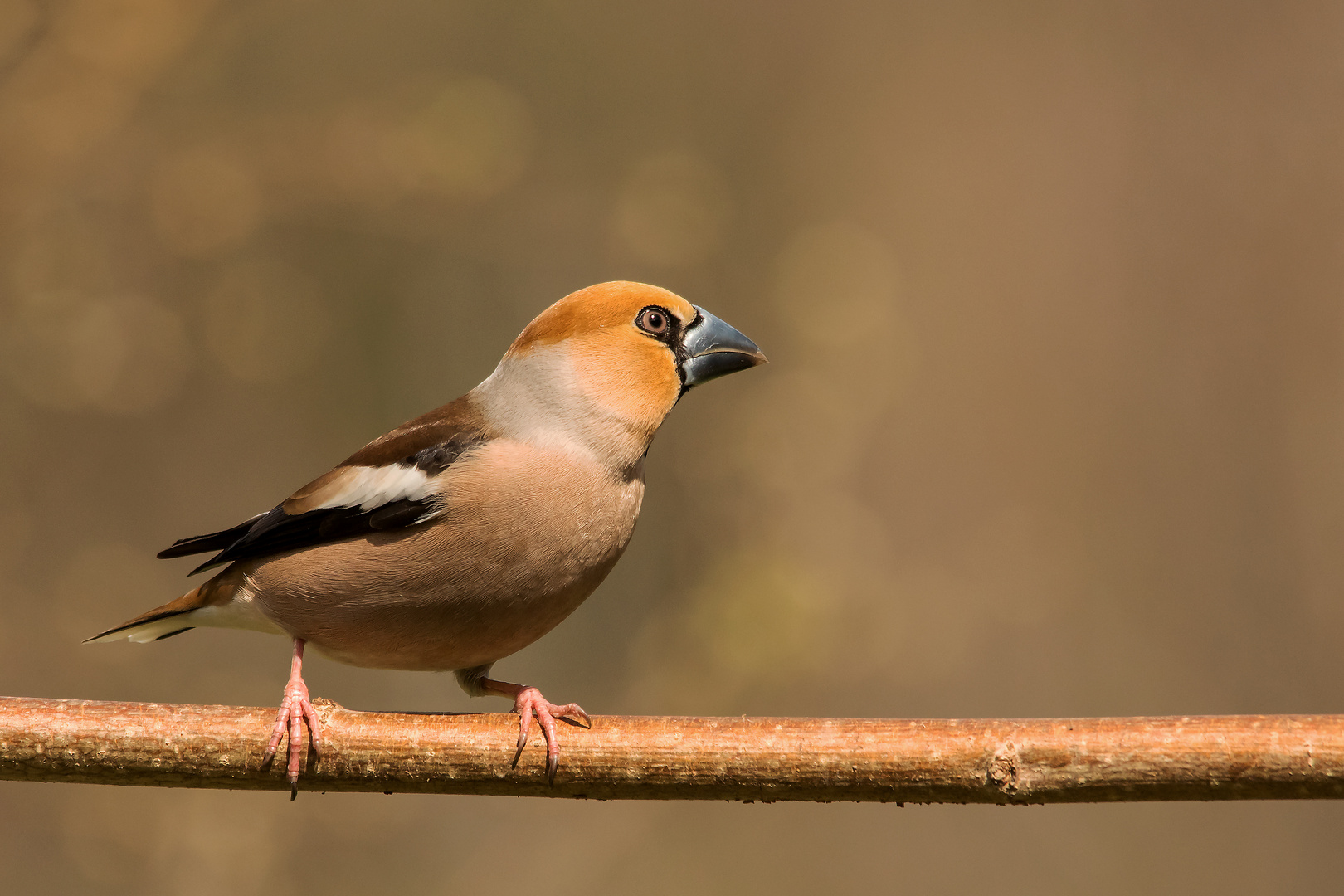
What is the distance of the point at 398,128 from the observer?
4.88 m

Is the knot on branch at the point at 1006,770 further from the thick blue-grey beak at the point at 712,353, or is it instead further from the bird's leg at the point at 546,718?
the thick blue-grey beak at the point at 712,353

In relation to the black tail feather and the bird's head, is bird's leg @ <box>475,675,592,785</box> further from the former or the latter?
the black tail feather

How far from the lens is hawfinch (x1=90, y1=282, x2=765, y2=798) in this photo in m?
2.60

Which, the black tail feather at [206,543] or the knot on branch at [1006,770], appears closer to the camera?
the knot on branch at [1006,770]

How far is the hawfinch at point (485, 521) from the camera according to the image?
2.60 meters

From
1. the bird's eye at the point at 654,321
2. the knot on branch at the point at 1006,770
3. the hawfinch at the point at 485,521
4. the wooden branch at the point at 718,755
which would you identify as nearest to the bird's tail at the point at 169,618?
the hawfinch at the point at 485,521

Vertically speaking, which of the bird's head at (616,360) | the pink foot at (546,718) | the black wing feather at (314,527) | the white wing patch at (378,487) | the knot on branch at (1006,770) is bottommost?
the pink foot at (546,718)

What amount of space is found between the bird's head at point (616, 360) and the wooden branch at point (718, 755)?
0.85 metres

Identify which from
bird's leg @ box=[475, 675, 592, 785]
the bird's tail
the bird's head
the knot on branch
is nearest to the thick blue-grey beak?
the bird's head

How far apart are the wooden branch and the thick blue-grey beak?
1024 mm

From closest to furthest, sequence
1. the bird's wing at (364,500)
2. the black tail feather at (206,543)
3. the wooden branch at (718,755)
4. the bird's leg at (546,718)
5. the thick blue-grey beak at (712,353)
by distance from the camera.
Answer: the wooden branch at (718,755), the bird's leg at (546,718), the bird's wing at (364,500), the black tail feather at (206,543), the thick blue-grey beak at (712,353)

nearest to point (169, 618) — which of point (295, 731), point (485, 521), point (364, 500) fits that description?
point (364, 500)

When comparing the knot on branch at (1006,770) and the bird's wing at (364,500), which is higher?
the bird's wing at (364,500)

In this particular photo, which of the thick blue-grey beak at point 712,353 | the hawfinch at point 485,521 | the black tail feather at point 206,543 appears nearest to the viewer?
the hawfinch at point 485,521
